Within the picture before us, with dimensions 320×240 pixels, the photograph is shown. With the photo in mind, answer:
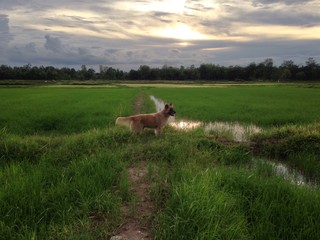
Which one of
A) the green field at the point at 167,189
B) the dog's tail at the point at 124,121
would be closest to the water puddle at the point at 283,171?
the green field at the point at 167,189

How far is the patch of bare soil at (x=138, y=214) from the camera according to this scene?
161 inches

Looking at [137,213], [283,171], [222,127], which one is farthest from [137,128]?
[137,213]

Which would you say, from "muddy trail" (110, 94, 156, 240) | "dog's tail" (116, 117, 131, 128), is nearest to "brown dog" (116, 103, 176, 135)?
"dog's tail" (116, 117, 131, 128)

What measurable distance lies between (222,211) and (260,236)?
586 millimetres

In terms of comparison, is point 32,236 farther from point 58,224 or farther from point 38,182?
point 38,182

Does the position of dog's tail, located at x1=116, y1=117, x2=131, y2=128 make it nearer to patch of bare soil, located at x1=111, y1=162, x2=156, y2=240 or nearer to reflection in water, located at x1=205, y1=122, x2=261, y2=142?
reflection in water, located at x1=205, y1=122, x2=261, y2=142

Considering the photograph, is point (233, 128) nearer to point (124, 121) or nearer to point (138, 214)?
point (124, 121)

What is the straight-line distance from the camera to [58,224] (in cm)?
421

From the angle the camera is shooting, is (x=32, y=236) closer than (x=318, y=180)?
Yes

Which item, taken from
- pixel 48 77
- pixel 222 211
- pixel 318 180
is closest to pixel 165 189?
pixel 222 211

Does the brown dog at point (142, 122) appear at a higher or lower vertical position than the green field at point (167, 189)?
higher

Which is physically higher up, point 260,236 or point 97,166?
point 97,166

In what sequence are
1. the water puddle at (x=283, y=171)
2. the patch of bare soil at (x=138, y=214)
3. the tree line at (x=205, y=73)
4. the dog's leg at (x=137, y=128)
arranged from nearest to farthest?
the patch of bare soil at (x=138, y=214)
the water puddle at (x=283, y=171)
the dog's leg at (x=137, y=128)
the tree line at (x=205, y=73)

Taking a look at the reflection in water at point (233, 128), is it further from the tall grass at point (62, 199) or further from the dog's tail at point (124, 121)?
the tall grass at point (62, 199)
